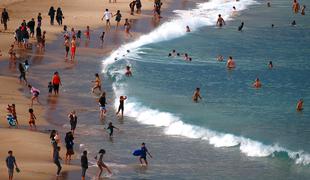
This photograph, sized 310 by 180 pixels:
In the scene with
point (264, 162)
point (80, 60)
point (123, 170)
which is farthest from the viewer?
point (80, 60)

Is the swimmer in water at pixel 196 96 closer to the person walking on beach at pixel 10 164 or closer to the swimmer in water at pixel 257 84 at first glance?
the swimmer in water at pixel 257 84

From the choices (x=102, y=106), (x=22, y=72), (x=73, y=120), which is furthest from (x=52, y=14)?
(x=73, y=120)

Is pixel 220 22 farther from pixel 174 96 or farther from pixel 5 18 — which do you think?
pixel 174 96

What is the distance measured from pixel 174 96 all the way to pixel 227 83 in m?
4.58

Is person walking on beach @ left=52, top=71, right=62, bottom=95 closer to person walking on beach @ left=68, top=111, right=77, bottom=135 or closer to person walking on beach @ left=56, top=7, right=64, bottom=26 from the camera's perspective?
person walking on beach @ left=68, top=111, right=77, bottom=135

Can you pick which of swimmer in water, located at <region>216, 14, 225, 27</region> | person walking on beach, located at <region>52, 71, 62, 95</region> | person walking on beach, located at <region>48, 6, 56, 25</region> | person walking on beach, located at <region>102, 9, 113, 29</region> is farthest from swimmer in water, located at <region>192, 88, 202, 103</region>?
swimmer in water, located at <region>216, 14, 225, 27</region>

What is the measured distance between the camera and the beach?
94.3ft

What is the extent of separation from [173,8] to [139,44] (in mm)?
16734

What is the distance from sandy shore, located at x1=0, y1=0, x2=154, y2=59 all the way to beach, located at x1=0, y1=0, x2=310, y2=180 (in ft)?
0.49

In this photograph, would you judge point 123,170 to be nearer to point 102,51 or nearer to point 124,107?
point 124,107

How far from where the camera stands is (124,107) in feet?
120

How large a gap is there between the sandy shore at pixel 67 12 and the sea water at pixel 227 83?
14.0ft

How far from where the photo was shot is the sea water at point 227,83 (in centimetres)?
3247

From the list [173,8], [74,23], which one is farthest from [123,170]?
[173,8]
